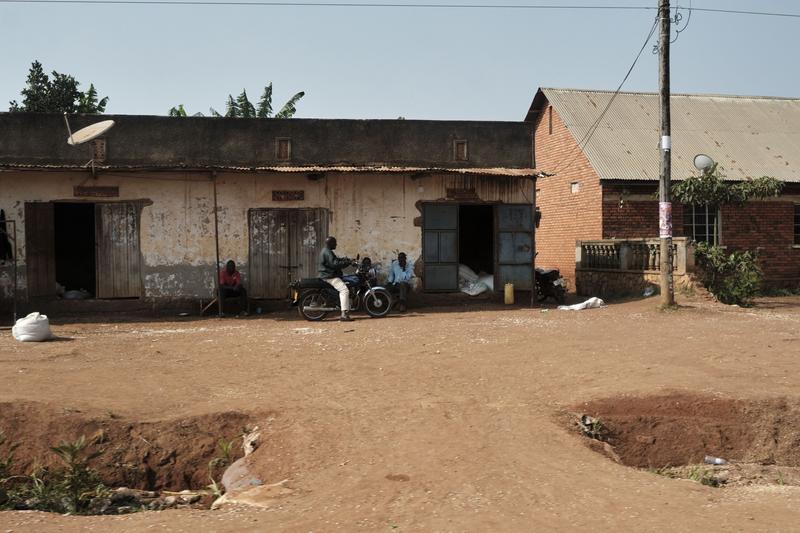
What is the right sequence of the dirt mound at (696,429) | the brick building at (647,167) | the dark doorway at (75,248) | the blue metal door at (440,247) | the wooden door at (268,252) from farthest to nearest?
1. the brick building at (647,167)
2. the dark doorway at (75,248)
3. the blue metal door at (440,247)
4. the wooden door at (268,252)
5. the dirt mound at (696,429)

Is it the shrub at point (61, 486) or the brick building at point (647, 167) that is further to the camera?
the brick building at point (647, 167)

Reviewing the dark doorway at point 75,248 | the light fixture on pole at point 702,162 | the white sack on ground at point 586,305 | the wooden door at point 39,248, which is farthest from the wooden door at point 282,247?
the light fixture on pole at point 702,162

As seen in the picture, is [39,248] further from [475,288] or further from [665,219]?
[665,219]

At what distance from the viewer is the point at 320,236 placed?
1566 centimetres

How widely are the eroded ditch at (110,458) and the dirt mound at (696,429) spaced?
10.9 ft

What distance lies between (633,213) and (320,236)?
8.75 metres

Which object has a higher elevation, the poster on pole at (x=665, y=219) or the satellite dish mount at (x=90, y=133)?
the satellite dish mount at (x=90, y=133)

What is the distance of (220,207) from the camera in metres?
15.3

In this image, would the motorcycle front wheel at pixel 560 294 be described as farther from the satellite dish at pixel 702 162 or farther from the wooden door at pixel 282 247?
the satellite dish at pixel 702 162

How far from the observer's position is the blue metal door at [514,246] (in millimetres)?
16547

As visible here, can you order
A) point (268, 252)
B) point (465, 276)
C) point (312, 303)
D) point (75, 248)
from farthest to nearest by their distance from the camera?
point (75, 248), point (465, 276), point (268, 252), point (312, 303)

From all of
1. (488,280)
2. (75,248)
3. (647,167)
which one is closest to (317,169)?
(488,280)

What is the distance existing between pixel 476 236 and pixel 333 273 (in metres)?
7.22

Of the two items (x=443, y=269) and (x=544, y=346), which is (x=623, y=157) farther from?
(x=544, y=346)
